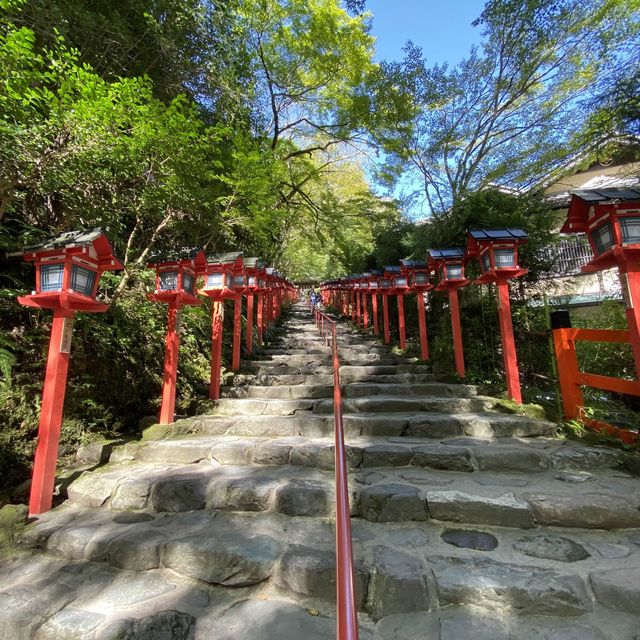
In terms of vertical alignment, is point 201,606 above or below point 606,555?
below

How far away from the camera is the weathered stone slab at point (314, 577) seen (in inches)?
77.4

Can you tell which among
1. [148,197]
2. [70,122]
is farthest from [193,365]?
[70,122]

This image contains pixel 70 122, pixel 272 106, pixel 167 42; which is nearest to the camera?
pixel 70 122

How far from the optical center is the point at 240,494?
279 cm

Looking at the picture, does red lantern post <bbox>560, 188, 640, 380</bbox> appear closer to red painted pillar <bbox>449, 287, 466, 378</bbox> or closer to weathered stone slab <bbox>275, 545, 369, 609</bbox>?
red painted pillar <bbox>449, 287, 466, 378</bbox>

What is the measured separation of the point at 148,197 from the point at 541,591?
17.6ft

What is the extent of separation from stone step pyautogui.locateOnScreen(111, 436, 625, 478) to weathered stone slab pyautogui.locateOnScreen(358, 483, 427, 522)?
2.16ft

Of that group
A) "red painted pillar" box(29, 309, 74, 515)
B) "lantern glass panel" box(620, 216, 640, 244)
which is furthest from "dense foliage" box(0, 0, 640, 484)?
"lantern glass panel" box(620, 216, 640, 244)

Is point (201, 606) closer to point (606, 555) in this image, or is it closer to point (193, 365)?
point (606, 555)

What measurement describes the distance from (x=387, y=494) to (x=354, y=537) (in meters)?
0.43

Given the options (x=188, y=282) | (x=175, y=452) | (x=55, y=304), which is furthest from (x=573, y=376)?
(x=55, y=304)

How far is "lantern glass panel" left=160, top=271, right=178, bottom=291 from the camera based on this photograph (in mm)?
4152

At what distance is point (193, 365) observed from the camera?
5547mm

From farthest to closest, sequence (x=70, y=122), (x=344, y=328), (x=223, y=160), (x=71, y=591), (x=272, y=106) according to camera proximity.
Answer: (x=344, y=328) < (x=272, y=106) < (x=223, y=160) < (x=70, y=122) < (x=71, y=591)
